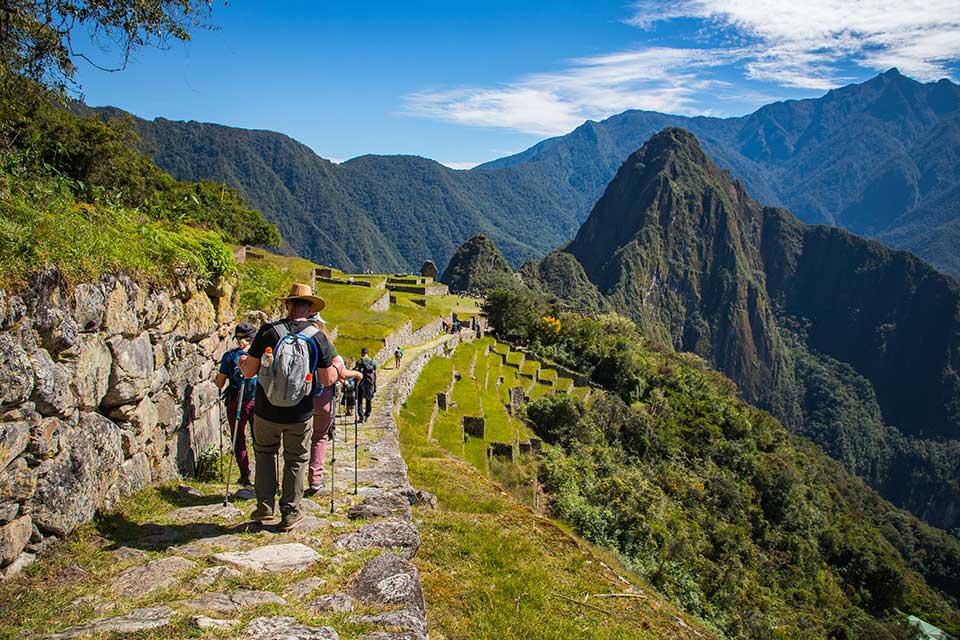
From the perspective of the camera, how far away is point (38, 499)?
332 centimetres

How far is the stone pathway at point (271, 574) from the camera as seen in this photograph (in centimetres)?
282

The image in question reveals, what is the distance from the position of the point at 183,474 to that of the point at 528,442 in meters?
16.7

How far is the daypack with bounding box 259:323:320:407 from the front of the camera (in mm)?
4141

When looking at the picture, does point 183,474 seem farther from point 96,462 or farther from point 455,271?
point 455,271

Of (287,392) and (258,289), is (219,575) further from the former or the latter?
(258,289)

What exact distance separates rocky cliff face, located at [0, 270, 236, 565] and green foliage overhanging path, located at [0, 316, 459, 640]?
244 millimetres

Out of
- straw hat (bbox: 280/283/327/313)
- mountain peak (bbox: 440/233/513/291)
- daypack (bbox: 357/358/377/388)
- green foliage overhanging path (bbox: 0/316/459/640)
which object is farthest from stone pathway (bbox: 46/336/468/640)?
mountain peak (bbox: 440/233/513/291)

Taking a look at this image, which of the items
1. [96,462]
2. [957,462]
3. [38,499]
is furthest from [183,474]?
[957,462]

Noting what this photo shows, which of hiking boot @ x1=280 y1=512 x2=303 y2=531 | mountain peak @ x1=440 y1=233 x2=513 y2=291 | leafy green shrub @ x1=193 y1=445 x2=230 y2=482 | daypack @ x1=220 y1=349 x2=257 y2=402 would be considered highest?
mountain peak @ x1=440 y1=233 x2=513 y2=291

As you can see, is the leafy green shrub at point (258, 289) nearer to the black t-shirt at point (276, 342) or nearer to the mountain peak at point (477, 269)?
the black t-shirt at point (276, 342)

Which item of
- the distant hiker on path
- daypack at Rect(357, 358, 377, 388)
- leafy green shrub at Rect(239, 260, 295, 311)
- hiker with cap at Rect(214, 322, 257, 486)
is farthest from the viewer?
daypack at Rect(357, 358, 377, 388)

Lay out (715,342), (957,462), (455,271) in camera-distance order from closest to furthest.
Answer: (455,271), (957,462), (715,342)

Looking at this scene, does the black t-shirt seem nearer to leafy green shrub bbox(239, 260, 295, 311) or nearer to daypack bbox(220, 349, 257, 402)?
daypack bbox(220, 349, 257, 402)

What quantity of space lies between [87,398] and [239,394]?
1957 millimetres
